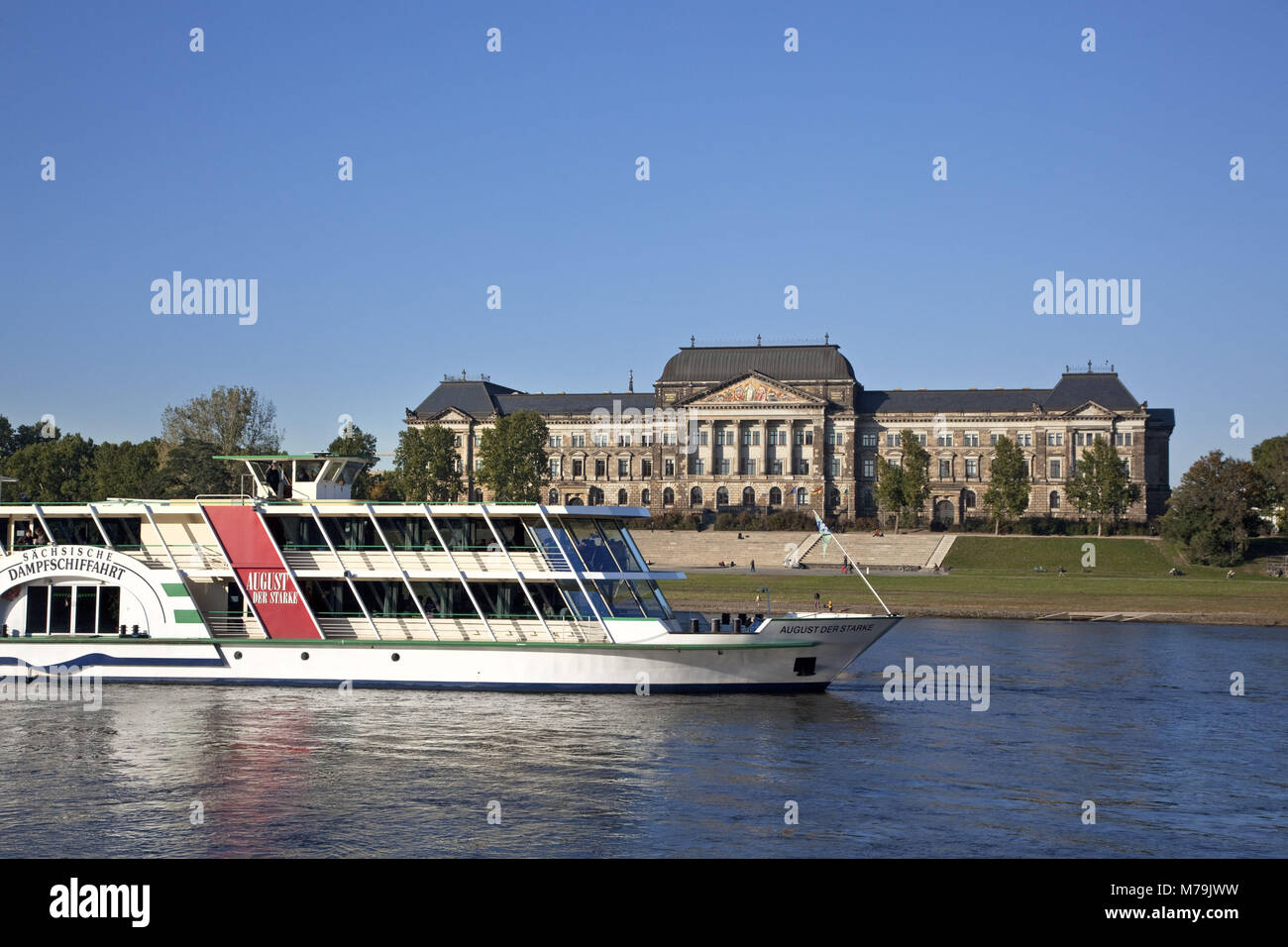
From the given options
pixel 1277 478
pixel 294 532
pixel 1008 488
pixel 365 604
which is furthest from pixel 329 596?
pixel 1008 488

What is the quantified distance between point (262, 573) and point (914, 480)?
97.4 meters

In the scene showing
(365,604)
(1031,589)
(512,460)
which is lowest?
(1031,589)

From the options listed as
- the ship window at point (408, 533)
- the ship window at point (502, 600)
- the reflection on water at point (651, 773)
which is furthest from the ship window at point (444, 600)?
the reflection on water at point (651, 773)

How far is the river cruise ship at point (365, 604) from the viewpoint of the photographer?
118 ft

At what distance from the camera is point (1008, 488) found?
397 feet

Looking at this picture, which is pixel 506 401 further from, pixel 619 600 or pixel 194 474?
pixel 619 600

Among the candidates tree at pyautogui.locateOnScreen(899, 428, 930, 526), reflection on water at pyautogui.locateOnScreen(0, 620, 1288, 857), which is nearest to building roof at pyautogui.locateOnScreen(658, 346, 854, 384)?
tree at pyautogui.locateOnScreen(899, 428, 930, 526)

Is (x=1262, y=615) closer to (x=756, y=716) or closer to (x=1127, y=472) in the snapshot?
(x=756, y=716)

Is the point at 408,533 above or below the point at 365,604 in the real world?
above

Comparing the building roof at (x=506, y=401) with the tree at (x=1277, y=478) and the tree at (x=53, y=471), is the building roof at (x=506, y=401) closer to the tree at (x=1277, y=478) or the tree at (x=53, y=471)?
the tree at (x=53, y=471)

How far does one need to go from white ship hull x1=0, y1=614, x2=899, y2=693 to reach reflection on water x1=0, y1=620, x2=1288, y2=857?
762 millimetres

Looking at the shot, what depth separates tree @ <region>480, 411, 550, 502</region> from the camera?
4860 inches

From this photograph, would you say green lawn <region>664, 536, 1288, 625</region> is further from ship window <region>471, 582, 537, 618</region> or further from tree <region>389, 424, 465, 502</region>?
tree <region>389, 424, 465, 502</region>
